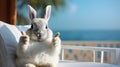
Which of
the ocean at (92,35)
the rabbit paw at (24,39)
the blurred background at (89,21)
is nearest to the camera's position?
the rabbit paw at (24,39)

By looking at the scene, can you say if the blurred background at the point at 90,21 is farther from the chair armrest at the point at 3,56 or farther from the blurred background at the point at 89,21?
the chair armrest at the point at 3,56

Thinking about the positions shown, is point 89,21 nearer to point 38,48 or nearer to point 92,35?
point 92,35

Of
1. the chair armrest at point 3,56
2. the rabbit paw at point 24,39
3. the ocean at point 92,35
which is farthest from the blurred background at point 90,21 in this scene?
the rabbit paw at point 24,39

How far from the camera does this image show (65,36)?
6.38m

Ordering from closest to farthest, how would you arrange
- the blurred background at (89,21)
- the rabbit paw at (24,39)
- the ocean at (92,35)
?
the rabbit paw at (24,39) < the blurred background at (89,21) < the ocean at (92,35)

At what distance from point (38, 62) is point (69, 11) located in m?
4.99

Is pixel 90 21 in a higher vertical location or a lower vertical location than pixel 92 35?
higher

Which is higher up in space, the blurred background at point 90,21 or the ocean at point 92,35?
the blurred background at point 90,21

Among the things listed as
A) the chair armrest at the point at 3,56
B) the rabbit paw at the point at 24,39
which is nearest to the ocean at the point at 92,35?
the chair armrest at the point at 3,56

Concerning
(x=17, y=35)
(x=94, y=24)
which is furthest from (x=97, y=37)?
(x=17, y=35)

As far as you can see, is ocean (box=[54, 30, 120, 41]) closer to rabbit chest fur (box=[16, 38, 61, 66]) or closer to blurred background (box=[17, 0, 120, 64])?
blurred background (box=[17, 0, 120, 64])

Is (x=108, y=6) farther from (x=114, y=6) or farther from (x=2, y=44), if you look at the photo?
(x=2, y=44)

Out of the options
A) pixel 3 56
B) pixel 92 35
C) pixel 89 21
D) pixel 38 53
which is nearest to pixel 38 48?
pixel 38 53

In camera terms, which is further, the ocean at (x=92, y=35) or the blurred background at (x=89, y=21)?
the ocean at (x=92, y=35)
